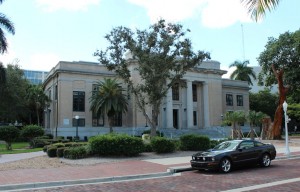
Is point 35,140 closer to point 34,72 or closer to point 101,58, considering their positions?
point 101,58

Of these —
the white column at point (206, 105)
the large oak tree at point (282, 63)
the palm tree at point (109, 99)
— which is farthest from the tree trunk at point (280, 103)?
the white column at point (206, 105)

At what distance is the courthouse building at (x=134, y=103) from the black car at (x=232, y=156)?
2774 cm

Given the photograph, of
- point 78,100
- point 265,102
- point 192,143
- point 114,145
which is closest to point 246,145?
point 114,145

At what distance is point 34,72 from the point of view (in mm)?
111125

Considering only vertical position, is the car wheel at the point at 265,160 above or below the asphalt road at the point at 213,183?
above

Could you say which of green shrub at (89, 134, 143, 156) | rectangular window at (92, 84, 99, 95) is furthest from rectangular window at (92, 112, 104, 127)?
green shrub at (89, 134, 143, 156)

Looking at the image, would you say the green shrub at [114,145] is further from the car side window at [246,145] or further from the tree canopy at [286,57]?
the tree canopy at [286,57]

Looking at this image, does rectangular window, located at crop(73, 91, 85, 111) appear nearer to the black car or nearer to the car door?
the black car

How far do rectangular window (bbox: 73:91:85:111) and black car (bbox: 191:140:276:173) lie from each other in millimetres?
36144

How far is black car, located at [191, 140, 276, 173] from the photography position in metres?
15.8

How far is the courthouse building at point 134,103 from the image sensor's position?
50.2 metres

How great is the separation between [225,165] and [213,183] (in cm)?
313

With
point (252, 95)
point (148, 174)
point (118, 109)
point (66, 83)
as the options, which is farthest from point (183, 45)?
point (252, 95)

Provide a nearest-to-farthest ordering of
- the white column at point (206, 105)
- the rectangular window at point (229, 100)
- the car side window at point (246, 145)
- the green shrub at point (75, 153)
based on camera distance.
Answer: the car side window at point (246, 145), the green shrub at point (75, 153), the white column at point (206, 105), the rectangular window at point (229, 100)
